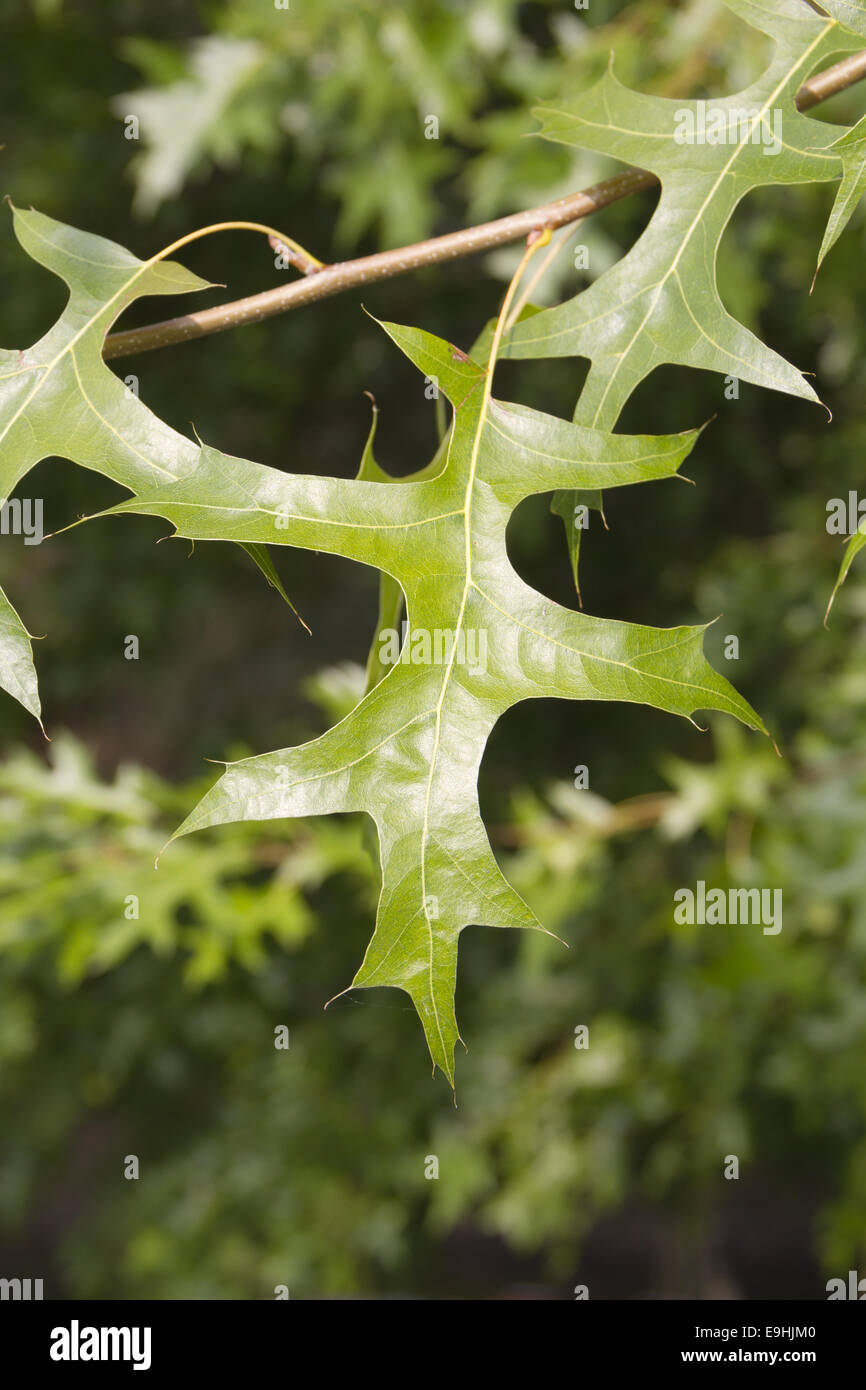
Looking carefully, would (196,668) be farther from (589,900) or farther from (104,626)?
(589,900)

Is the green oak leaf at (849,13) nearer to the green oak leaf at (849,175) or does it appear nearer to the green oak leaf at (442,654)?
the green oak leaf at (849,175)

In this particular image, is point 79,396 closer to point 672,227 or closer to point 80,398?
point 80,398

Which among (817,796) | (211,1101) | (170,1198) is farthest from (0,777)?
(211,1101)

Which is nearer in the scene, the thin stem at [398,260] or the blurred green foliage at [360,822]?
the thin stem at [398,260]

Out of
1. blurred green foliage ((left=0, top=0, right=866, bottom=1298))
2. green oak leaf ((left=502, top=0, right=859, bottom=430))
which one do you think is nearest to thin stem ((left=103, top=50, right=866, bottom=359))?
green oak leaf ((left=502, top=0, right=859, bottom=430))

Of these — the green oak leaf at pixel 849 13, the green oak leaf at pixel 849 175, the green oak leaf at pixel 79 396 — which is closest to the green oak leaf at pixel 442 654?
the green oak leaf at pixel 79 396

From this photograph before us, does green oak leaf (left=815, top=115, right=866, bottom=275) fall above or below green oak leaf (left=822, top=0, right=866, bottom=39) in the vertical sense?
below

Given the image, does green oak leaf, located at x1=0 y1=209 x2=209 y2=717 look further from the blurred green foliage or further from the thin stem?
the blurred green foliage
